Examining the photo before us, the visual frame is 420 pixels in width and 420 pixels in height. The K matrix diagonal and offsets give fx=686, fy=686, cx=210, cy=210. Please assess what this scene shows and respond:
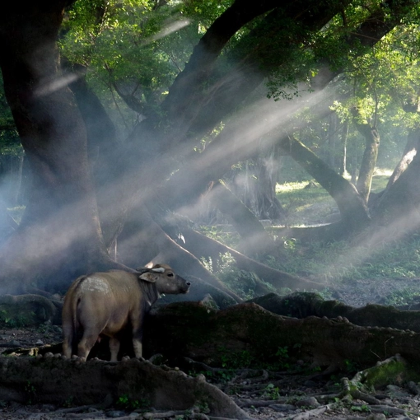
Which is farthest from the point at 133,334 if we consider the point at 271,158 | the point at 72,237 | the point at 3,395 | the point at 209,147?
the point at 271,158

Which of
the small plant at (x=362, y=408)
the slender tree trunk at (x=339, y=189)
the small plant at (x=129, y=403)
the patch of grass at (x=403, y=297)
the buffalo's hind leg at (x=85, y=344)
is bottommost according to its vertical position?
the patch of grass at (x=403, y=297)

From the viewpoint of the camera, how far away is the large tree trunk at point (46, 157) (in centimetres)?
1226

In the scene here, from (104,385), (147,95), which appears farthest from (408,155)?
(104,385)

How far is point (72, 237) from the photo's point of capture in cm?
1340

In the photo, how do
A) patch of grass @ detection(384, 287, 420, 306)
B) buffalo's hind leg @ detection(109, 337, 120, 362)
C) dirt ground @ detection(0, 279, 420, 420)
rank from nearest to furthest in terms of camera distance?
dirt ground @ detection(0, 279, 420, 420) → buffalo's hind leg @ detection(109, 337, 120, 362) → patch of grass @ detection(384, 287, 420, 306)

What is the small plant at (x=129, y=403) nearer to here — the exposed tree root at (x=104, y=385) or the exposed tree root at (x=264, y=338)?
the exposed tree root at (x=104, y=385)

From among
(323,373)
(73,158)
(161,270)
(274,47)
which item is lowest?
(323,373)

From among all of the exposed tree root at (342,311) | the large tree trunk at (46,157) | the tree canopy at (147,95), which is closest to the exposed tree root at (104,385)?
the exposed tree root at (342,311)

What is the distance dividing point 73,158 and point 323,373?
278 inches

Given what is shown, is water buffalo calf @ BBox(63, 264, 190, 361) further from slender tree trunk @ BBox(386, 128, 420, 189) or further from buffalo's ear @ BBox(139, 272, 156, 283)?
slender tree trunk @ BBox(386, 128, 420, 189)

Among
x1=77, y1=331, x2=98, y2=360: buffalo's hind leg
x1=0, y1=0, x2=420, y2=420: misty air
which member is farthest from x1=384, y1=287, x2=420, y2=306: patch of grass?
x1=77, y1=331, x2=98, y2=360: buffalo's hind leg

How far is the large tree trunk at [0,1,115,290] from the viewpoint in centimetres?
1226

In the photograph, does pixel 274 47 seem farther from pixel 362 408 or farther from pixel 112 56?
pixel 362 408

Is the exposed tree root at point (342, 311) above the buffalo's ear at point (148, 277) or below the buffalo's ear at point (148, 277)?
Result: below
